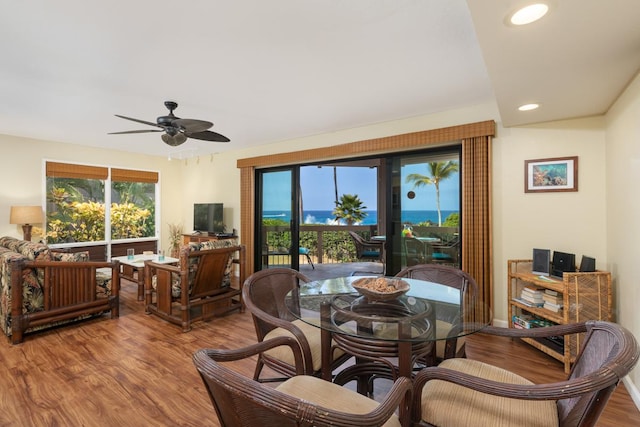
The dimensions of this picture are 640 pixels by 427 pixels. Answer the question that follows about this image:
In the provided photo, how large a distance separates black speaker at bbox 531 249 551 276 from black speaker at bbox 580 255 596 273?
9.4 inches

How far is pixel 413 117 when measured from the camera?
371cm

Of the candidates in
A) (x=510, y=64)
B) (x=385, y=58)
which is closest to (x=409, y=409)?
(x=510, y=64)

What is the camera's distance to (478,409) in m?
1.21

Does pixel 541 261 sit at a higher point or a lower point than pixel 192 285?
higher

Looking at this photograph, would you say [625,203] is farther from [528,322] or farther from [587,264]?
[528,322]

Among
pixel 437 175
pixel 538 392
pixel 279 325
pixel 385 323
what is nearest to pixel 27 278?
pixel 279 325

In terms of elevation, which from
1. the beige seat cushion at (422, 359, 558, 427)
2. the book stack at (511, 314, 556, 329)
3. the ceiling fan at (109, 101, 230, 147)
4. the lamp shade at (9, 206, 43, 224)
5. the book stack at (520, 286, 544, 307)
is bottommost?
the book stack at (511, 314, 556, 329)

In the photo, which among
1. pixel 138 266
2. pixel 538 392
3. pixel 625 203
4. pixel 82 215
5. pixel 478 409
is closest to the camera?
pixel 538 392

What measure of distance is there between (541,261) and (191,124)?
3.52 meters

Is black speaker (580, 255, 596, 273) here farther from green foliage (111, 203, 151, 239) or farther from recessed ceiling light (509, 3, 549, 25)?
green foliage (111, 203, 151, 239)

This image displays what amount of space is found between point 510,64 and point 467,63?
663 millimetres

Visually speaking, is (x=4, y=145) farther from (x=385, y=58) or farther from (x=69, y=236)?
(x=385, y=58)

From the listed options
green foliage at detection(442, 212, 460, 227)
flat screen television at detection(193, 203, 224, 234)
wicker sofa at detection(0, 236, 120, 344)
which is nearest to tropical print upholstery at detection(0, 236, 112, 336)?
wicker sofa at detection(0, 236, 120, 344)

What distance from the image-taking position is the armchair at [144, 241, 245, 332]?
325 cm
